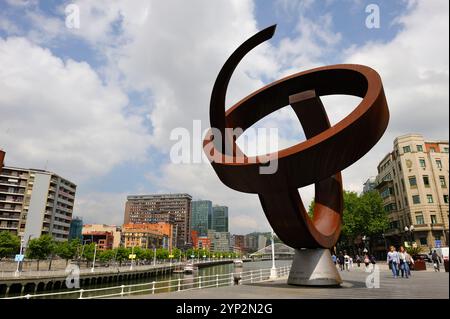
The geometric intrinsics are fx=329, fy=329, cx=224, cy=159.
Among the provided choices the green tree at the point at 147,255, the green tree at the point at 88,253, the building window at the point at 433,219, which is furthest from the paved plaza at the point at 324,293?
the green tree at the point at 147,255

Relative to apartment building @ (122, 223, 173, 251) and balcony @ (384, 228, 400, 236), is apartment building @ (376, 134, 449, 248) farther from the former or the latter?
apartment building @ (122, 223, 173, 251)

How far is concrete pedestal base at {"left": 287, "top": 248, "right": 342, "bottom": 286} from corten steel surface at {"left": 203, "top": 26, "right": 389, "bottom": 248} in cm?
42

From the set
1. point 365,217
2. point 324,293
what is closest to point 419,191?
point 365,217

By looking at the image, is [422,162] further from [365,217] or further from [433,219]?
[365,217]

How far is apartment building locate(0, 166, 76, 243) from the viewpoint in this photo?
83.8m

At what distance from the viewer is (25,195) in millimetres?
87875

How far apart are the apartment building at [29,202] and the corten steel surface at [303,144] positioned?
85379mm

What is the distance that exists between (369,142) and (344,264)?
21579mm

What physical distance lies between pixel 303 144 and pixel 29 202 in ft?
312

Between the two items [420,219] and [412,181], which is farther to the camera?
Result: [412,181]

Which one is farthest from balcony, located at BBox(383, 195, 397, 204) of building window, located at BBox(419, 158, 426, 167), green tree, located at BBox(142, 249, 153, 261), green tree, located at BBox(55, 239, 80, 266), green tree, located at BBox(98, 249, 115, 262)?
green tree, located at BBox(142, 249, 153, 261)

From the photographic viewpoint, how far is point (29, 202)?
88.1 m

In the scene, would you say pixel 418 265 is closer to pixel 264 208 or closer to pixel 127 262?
pixel 264 208
